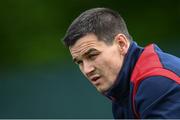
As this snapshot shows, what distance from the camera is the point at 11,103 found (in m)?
9.78

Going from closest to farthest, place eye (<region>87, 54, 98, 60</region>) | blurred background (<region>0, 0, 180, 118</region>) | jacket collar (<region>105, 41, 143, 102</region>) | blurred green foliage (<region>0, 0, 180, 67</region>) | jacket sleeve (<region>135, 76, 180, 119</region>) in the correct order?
jacket sleeve (<region>135, 76, 180, 119</region>), jacket collar (<region>105, 41, 143, 102</region>), eye (<region>87, 54, 98, 60</region>), blurred background (<region>0, 0, 180, 118</region>), blurred green foliage (<region>0, 0, 180, 67</region>)

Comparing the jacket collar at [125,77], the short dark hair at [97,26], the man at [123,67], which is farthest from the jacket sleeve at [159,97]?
the short dark hair at [97,26]

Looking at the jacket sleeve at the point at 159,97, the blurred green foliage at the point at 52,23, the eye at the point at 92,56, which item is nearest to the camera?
the jacket sleeve at the point at 159,97

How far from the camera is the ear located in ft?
12.9

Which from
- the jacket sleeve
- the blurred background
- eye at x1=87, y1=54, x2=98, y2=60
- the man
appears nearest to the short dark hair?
the man

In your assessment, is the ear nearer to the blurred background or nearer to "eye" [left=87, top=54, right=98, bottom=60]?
"eye" [left=87, top=54, right=98, bottom=60]

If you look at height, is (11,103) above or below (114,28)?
below

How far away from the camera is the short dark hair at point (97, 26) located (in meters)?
3.93

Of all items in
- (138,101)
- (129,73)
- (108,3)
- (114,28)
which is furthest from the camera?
(108,3)

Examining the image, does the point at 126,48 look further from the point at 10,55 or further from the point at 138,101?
the point at 10,55

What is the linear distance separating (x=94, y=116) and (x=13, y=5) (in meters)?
3.00

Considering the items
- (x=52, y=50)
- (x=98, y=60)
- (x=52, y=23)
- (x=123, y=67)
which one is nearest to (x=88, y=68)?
(x=98, y=60)

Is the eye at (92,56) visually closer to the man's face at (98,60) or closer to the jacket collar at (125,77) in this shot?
the man's face at (98,60)

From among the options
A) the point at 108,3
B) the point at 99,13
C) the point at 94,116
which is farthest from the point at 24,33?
the point at 99,13
